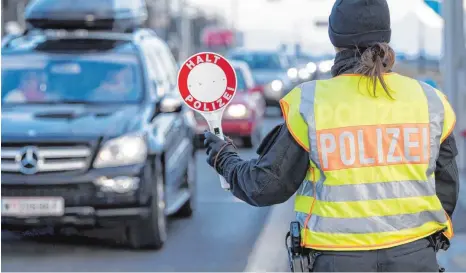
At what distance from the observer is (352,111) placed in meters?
3.78

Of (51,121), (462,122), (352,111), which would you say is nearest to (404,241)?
(352,111)

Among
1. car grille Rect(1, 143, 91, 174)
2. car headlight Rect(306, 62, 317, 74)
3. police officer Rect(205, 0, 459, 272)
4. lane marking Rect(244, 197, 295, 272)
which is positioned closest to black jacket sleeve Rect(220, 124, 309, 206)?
police officer Rect(205, 0, 459, 272)

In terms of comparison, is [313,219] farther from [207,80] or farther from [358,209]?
[207,80]

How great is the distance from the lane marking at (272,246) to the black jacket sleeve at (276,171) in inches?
177

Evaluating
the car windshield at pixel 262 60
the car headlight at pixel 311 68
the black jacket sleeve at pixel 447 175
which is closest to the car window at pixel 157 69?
the black jacket sleeve at pixel 447 175

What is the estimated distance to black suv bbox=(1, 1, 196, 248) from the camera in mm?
9094

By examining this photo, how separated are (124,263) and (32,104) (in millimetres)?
1864

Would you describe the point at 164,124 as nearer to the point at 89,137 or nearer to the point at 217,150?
the point at 89,137

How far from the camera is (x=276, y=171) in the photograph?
149 inches

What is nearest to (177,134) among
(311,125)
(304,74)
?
(311,125)

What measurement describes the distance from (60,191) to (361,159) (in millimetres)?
5610

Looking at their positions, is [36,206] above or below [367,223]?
below

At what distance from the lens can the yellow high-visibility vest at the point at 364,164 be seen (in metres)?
3.72

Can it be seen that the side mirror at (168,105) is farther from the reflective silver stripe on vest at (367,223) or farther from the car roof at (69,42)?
the reflective silver stripe on vest at (367,223)
